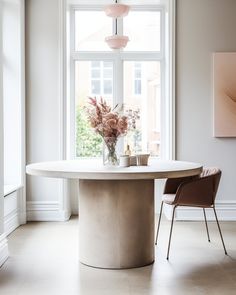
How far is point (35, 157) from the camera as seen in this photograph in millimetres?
4996

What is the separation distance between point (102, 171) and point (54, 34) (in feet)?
8.65

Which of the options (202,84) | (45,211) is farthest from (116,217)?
(202,84)

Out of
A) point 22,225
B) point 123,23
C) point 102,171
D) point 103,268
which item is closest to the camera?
point 102,171

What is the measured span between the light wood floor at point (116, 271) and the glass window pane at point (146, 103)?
1.56 metres

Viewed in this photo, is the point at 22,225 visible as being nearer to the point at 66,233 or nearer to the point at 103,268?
the point at 66,233

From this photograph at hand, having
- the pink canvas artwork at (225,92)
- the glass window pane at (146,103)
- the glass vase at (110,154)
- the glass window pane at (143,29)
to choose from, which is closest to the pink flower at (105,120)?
the glass vase at (110,154)

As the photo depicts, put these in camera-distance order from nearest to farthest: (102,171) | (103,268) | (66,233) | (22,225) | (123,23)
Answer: (102,171)
(103,268)
(66,233)
(22,225)
(123,23)

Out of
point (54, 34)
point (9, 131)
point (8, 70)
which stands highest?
point (54, 34)

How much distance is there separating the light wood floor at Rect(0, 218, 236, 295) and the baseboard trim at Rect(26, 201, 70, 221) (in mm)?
686

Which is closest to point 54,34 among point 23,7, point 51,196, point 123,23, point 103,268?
→ point 23,7

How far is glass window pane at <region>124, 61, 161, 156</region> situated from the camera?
550cm

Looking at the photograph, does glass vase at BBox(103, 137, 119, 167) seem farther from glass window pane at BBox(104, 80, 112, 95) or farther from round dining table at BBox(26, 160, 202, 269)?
glass window pane at BBox(104, 80, 112, 95)

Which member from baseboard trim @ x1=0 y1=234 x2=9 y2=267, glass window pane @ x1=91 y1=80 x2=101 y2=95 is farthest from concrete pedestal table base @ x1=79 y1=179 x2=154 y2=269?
glass window pane @ x1=91 y1=80 x2=101 y2=95

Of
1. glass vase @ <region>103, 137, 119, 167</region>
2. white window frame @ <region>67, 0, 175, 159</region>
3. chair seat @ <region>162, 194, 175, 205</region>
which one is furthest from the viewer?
white window frame @ <region>67, 0, 175, 159</region>
